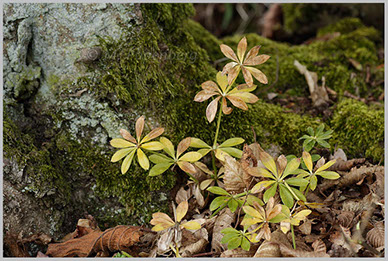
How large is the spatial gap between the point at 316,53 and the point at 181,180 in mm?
1893

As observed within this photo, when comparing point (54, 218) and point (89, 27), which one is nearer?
point (54, 218)

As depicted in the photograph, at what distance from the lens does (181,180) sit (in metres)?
2.12

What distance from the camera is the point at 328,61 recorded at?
3.01m

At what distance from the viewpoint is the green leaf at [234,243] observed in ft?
5.25

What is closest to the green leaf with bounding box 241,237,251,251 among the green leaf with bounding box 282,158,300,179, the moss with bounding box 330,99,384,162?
the green leaf with bounding box 282,158,300,179

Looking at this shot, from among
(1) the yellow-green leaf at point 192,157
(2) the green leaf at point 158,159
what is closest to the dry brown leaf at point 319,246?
(1) the yellow-green leaf at point 192,157

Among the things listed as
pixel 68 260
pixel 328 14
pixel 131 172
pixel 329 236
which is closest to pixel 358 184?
pixel 329 236

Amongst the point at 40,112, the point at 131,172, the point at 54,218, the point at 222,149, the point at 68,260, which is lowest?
the point at 68,260

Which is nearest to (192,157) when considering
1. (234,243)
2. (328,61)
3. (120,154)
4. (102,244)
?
(120,154)

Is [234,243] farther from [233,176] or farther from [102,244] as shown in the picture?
[102,244]

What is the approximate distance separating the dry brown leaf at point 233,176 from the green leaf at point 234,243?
29 cm

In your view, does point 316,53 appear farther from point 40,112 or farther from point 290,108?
point 40,112

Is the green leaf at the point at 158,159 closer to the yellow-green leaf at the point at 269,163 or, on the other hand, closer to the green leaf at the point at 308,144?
the yellow-green leaf at the point at 269,163

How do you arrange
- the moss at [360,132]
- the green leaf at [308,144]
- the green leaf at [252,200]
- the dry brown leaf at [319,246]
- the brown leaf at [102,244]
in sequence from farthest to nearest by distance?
1. the moss at [360,132]
2. the green leaf at [308,144]
3. the brown leaf at [102,244]
4. the green leaf at [252,200]
5. the dry brown leaf at [319,246]
